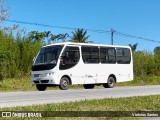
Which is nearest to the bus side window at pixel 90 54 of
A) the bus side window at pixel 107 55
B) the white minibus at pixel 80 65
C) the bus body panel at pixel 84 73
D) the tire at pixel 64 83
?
the white minibus at pixel 80 65

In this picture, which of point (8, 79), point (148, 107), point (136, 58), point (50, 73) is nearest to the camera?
point (148, 107)

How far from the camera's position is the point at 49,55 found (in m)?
24.5

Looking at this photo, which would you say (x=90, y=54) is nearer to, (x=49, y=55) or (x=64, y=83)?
(x=64, y=83)

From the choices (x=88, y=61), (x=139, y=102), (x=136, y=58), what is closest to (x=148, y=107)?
(x=139, y=102)

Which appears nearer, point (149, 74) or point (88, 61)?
point (88, 61)

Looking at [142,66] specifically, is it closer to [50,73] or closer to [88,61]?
[88,61]

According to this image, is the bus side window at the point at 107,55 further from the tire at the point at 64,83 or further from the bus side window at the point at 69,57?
the tire at the point at 64,83

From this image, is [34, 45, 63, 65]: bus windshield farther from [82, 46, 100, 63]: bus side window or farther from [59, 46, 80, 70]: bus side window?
[82, 46, 100, 63]: bus side window

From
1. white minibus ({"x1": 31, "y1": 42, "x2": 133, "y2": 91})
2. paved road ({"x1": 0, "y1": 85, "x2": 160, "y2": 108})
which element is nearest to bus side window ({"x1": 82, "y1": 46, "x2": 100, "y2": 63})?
white minibus ({"x1": 31, "y1": 42, "x2": 133, "y2": 91})

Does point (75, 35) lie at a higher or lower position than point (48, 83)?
higher

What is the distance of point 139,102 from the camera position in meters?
14.2

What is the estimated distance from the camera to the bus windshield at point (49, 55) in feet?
78.8

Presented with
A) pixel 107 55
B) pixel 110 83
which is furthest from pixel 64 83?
pixel 107 55

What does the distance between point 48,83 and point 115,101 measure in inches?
407
